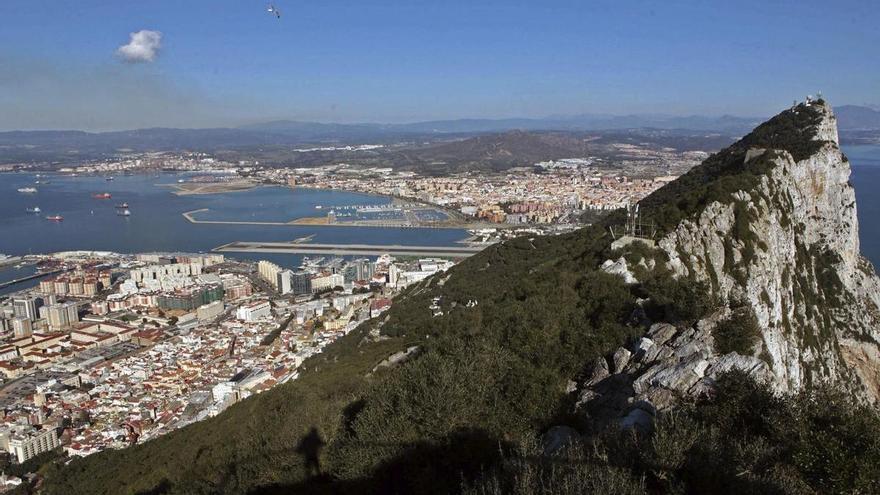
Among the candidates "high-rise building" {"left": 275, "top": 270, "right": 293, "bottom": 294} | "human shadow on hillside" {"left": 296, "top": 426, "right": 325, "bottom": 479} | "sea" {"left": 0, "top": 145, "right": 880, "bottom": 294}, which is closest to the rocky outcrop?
"human shadow on hillside" {"left": 296, "top": 426, "right": 325, "bottom": 479}

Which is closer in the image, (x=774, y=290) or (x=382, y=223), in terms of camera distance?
(x=774, y=290)

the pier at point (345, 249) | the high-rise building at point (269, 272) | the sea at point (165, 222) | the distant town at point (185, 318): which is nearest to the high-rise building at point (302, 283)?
the distant town at point (185, 318)

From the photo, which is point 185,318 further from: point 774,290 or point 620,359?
point 620,359

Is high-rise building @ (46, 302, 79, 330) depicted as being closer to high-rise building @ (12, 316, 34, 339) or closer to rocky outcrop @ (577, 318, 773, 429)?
high-rise building @ (12, 316, 34, 339)

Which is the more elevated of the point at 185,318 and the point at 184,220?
the point at 184,220

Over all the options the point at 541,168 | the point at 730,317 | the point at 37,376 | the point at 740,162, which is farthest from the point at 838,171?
the point at 541,168

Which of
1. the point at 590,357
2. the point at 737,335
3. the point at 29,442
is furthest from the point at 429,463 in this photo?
the point at 29,442
